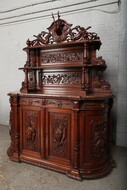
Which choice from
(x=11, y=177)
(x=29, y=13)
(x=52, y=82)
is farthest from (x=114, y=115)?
(x=29, y=13)

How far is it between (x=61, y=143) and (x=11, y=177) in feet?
A: 2.72

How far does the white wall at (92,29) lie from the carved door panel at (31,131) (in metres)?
1.67

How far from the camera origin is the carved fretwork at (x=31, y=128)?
2.45m

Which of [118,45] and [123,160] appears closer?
[123,160]

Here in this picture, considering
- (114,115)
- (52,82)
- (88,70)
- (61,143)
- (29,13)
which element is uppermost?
(29,13)

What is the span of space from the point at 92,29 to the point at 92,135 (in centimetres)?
228

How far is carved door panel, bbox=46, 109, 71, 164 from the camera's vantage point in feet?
7.27

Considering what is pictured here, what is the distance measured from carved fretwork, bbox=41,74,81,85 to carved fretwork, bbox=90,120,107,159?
0.87 metres

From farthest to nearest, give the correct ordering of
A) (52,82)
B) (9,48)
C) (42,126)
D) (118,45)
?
(9,48) < (118,45) < (52,82) < (42,126)

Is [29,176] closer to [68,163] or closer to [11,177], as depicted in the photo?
[11,177]

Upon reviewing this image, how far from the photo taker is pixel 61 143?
2.27 meters

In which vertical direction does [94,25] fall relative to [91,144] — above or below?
above

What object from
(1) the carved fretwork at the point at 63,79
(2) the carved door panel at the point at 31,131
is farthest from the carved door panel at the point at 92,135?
(1) the carved fretwork at the point at 63,79

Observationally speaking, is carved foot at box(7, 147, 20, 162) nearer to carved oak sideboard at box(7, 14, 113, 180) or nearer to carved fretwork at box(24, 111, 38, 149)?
carved oak sideboard at box(7, 14, 113, 180)
